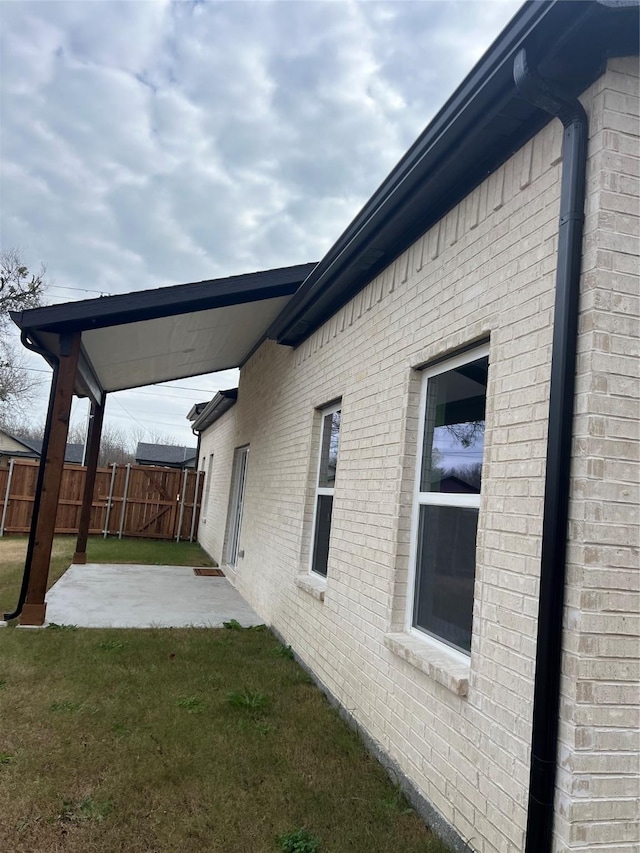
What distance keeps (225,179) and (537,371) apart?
941 centimetres

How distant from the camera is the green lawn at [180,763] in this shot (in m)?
2.42

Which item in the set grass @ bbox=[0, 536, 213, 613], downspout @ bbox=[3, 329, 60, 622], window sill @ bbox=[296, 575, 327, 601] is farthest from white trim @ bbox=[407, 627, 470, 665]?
grass @ bbox=[0, 536, 213, 613]

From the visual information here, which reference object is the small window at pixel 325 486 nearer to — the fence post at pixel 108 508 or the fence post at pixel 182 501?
the fence post at pixel 182 501

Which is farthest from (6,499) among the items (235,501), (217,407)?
(235,501)

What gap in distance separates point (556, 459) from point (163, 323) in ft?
18.3

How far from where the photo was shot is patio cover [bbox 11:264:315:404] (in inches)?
217

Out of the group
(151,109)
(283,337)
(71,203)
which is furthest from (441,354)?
(71,203)

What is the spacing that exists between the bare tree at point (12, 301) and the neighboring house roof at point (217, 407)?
9.68 metres

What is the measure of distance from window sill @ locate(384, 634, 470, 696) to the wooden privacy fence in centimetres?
1345

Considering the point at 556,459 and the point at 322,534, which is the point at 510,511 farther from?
the point at 322,534

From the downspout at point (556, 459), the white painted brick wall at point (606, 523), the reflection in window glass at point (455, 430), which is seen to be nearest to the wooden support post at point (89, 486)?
the reflection in window glass at point (455, 430)

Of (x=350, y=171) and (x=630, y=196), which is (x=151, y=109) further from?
(x=630, y=196)

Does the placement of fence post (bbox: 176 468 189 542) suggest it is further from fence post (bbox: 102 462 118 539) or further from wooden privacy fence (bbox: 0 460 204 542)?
fence post (bbox: 102 462 118 539)

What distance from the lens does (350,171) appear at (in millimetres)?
7766
